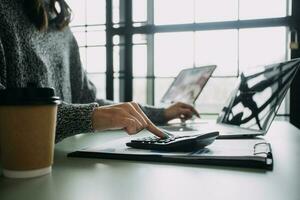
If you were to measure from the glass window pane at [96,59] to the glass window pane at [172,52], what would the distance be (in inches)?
16.0

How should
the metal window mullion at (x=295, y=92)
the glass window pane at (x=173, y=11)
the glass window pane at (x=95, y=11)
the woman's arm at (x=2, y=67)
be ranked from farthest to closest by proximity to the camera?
1. the glass window pane at (x=95, y=11)
2. the glass window pane at (x=173, y=11)
3. the metal window mullion at (x=295, y=92)
4. the woman's arm at (x=2, y=67)

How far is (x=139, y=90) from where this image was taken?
2498mm

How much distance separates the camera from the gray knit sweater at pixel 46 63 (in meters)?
0.72

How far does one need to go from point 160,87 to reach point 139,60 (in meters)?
0.25

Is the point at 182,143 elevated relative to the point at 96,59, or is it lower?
lower

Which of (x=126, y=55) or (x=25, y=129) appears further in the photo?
(x=126, y=55)

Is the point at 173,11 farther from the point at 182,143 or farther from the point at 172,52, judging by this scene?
the point at 182,143

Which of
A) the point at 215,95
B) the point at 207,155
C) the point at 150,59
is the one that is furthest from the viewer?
the point at 150,59

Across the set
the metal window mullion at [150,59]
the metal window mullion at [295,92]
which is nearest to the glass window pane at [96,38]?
the metal window mullion at [150,59]

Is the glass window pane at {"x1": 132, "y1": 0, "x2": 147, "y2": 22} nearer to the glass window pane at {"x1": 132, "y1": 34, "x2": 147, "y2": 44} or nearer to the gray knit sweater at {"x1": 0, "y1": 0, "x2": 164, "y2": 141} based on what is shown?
Answer: the glass window pane at {"x1": 132, "y1": 34, "x2": 147, "y2": 44}

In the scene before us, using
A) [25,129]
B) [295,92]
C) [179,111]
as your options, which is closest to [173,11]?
[295,92]

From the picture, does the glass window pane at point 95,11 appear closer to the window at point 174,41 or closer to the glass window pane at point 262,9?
the window at point 174,41

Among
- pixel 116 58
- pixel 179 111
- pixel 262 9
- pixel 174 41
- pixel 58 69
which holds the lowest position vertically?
pixel 179 111

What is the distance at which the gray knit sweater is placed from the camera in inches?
28.2
